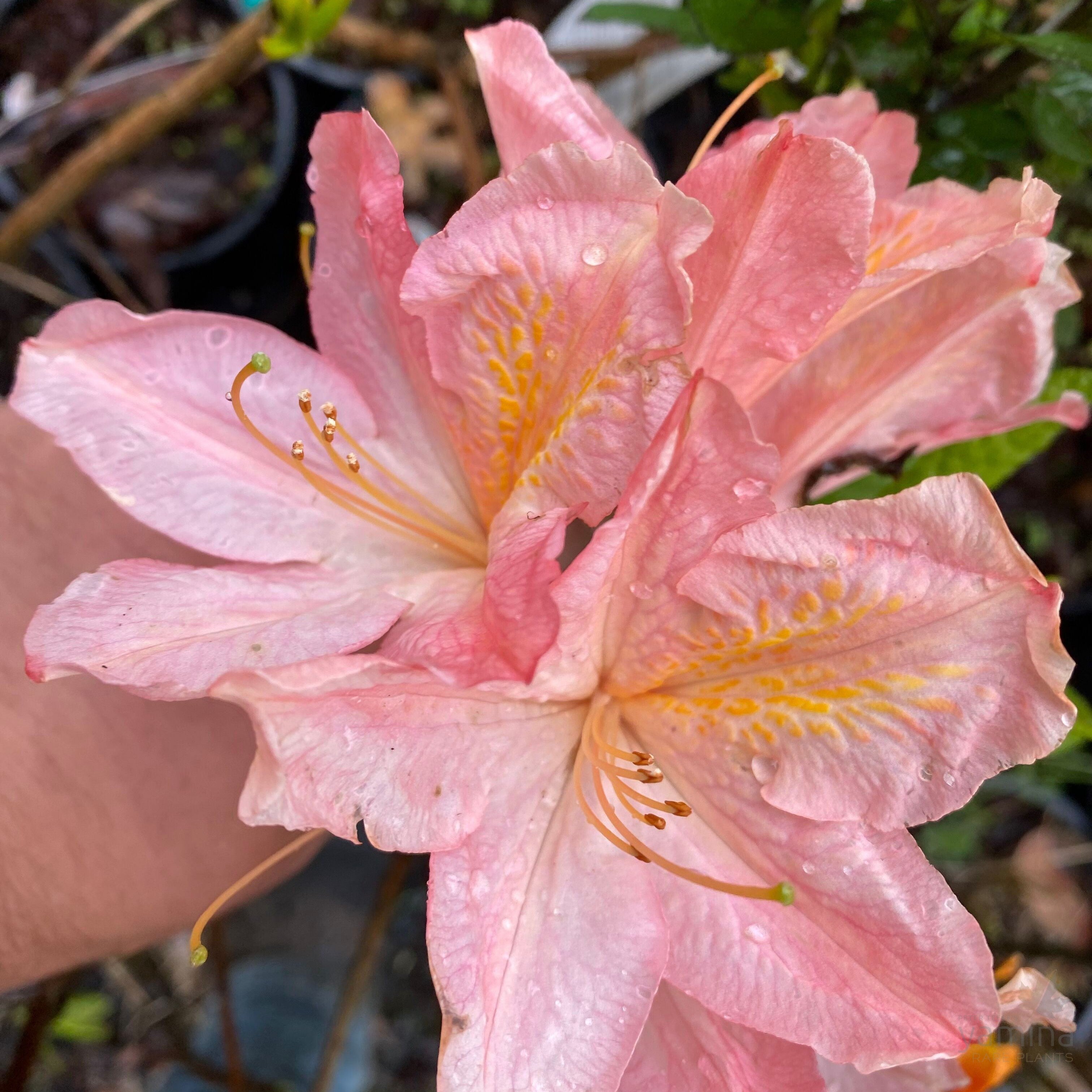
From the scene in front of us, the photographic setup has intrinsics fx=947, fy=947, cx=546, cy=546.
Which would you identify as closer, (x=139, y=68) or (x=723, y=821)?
(x=723, y=821)

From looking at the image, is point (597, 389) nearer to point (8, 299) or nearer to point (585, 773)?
point (585, 773)

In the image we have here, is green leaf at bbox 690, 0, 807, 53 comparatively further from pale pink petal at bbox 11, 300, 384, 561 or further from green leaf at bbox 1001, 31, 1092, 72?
pale pink petal at bbox 11, 300, 384, 561

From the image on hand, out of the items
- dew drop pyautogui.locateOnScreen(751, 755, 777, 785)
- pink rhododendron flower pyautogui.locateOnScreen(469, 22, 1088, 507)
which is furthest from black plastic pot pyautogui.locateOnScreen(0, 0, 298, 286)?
dew drop pyautogui.locateOnScreen(751, 755, 777, 785)

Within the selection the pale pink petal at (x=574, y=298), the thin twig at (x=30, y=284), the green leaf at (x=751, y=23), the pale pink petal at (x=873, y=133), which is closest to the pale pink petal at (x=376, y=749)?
the pale pink petal at (x=574, y=298)

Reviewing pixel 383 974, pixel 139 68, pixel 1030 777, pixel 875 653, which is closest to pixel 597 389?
pixel 875 653

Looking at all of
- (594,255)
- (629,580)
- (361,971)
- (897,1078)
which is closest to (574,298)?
(594,255)

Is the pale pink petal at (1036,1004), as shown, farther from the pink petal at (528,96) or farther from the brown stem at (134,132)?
the brown stem at (134,132)
